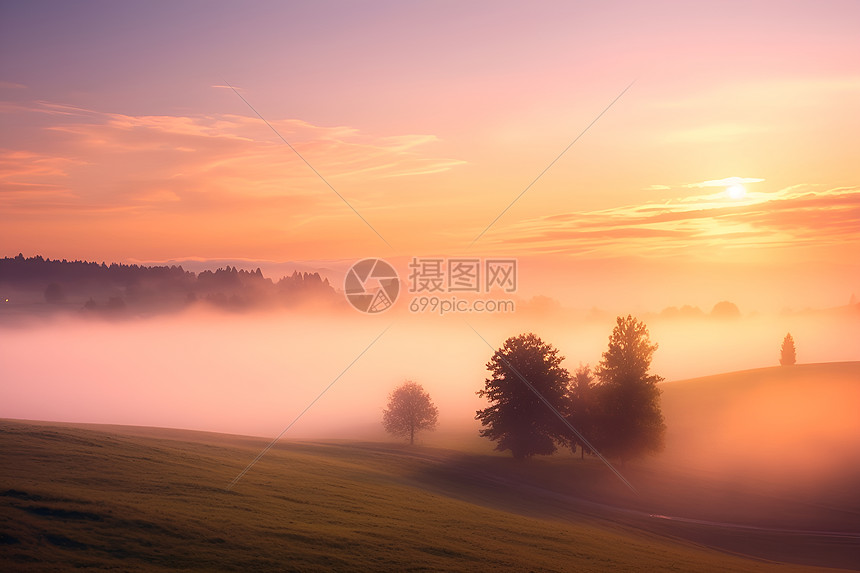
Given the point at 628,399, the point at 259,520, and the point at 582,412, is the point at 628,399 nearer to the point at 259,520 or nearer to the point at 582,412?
the point at 582,412

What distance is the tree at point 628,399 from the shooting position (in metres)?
66.8

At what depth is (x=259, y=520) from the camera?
3294cm

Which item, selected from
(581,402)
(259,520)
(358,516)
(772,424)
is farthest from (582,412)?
(259,520)

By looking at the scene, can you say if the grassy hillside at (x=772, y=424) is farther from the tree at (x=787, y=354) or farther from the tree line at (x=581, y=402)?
the tree line at (x=581, y=402)

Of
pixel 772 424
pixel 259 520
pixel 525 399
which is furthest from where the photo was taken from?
pixel 772 424

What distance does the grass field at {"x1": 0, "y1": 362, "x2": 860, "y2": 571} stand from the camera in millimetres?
28203

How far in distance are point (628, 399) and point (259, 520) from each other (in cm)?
4555

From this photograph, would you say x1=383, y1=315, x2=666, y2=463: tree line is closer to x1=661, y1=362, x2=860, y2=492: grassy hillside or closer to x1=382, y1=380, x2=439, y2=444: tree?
x1=661, y1=362, x2=860, y2=492: grassy hillside

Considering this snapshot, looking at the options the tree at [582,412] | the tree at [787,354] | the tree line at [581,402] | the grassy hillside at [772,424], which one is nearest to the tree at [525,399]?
the tree line at [581,402]

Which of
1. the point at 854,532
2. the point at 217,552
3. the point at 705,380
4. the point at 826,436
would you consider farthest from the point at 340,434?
the point at 217,552

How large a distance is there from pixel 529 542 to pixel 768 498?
35513 millimetres

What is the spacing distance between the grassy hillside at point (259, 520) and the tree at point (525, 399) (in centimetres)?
1647

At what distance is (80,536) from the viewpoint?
2744 cm

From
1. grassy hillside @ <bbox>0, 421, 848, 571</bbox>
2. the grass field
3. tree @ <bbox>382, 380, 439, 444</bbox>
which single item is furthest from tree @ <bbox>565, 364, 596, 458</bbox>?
tree @ <bbox>382, 380, 439, 444</bbox>
